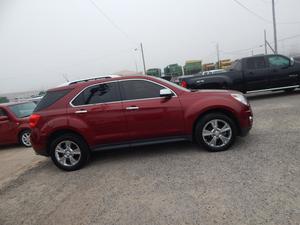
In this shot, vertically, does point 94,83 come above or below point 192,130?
above

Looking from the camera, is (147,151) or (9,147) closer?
(147,151)

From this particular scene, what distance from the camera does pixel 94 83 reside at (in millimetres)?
6348

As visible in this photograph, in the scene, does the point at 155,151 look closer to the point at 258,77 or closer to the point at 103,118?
the point at 103,118

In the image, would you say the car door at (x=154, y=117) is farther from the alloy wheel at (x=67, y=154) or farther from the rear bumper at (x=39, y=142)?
the rear bumper at (x=39, y=142)

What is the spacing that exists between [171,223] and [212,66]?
164 ft

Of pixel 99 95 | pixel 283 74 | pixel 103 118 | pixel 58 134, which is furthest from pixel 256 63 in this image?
pixel 58 134

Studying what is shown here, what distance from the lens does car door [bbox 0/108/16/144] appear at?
1020 cm

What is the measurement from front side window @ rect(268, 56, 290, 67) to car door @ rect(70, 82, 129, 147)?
8435mm

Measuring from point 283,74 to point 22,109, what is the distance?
389 inches

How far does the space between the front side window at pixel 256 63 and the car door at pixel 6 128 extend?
9.17 m

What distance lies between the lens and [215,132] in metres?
5.99

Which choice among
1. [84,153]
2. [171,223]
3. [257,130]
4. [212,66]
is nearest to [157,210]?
[171,223]

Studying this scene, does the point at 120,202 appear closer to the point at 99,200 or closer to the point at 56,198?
the point at 99,200

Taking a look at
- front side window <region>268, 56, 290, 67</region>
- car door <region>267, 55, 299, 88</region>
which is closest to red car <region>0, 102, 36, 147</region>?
car door <region>267, 55, 299, 88</region>
